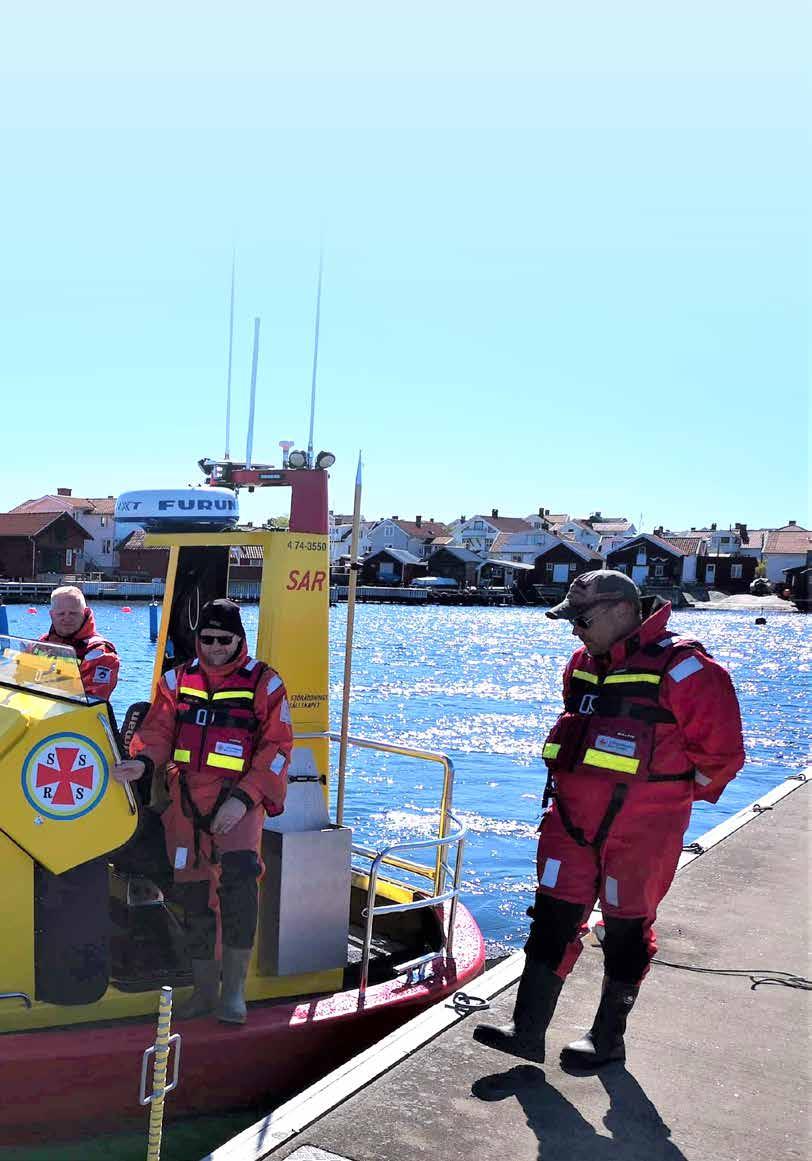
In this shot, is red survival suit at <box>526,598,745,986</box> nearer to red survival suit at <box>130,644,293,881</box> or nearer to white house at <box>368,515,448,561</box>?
red survival suit at <box>130,644,293,881</box>

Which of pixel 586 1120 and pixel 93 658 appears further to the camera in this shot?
pixel 93 658

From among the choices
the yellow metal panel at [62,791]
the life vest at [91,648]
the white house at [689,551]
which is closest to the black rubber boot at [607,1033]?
the yellow metal panel at [62,791]

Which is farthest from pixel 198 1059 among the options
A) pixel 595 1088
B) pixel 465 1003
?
pixel 595 1088

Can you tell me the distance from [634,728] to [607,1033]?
1125mm

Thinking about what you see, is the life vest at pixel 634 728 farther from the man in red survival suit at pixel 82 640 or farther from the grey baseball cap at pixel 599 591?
the man in red survival suit at pixel 82 640

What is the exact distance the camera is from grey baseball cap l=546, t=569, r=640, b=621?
3.61 m

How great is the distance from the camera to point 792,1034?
402cm

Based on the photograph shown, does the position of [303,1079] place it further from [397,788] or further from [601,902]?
[397,788]

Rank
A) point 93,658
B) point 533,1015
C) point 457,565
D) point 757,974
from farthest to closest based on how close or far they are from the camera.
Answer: point 457,565
point 93,658
point 757,974
point 533,1015

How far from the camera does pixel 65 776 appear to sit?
3.63 m

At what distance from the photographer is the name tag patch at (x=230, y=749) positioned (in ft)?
13.1

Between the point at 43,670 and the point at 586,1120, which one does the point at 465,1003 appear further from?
the point at 43,670

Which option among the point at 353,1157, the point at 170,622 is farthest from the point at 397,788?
the point at 353,1157

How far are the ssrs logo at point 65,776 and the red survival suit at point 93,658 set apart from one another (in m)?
1.91
